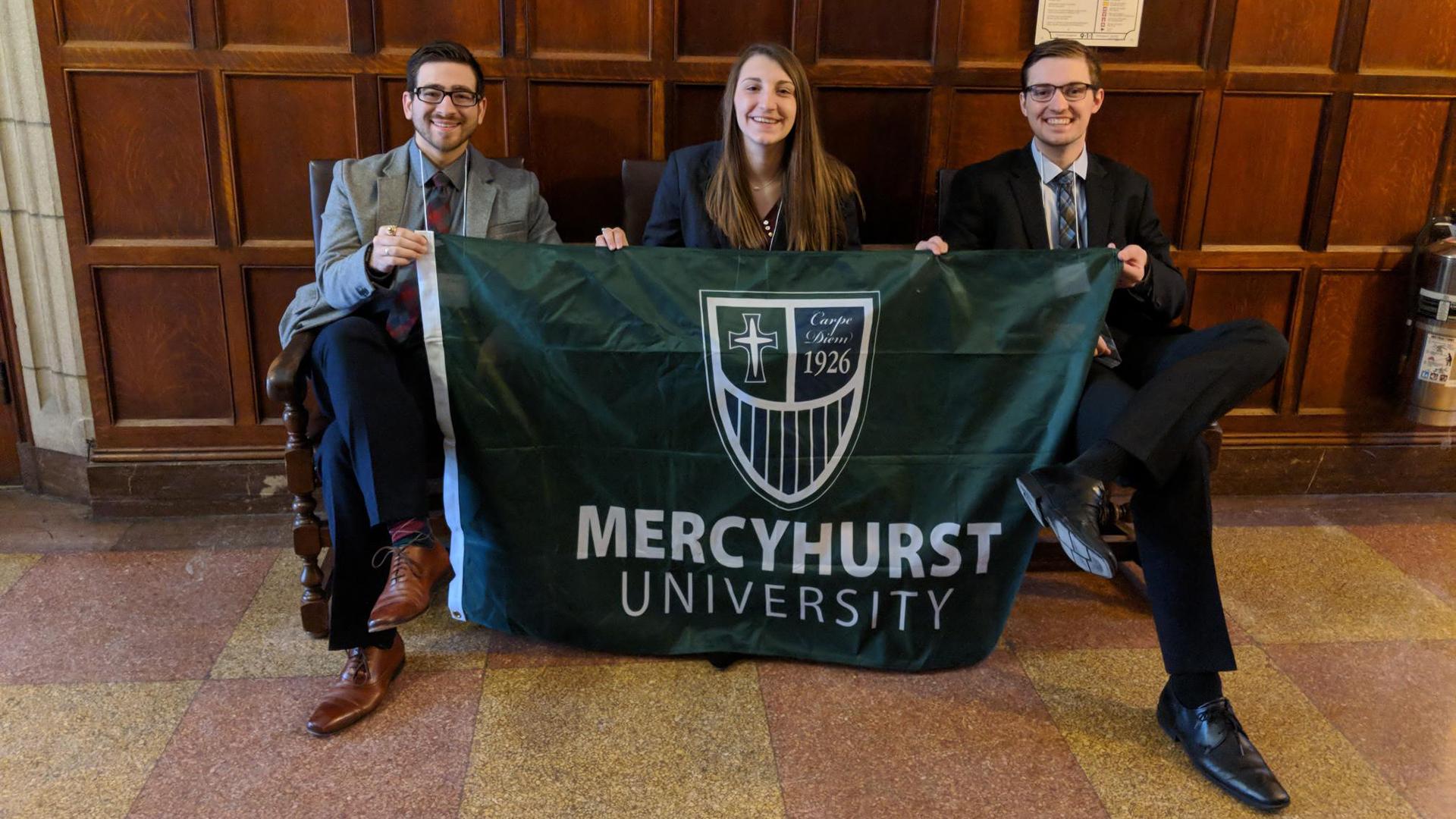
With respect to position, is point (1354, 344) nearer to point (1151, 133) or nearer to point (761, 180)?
point (1151, 133)

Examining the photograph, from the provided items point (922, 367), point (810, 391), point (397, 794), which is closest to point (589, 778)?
point (397, 794)

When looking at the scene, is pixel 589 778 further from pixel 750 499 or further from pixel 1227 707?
pixel 1227 707

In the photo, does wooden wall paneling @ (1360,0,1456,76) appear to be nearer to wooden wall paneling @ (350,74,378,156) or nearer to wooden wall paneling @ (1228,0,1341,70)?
wooden wall paneling @ (1228,0,1341,70)

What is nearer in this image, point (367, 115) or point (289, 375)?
point (289, 375)

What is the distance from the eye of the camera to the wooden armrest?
2.05 metres

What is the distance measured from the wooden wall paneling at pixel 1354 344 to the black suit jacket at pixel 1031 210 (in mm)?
926

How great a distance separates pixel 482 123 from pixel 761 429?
4.02 ft

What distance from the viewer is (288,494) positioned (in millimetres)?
3000

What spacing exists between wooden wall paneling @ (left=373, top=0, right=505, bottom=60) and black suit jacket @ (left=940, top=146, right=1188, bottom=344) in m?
1.22

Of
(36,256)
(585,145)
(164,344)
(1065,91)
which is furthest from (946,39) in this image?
(36,256)

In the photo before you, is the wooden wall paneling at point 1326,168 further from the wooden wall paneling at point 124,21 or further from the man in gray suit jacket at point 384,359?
the wooden wall paneling at point 124,21

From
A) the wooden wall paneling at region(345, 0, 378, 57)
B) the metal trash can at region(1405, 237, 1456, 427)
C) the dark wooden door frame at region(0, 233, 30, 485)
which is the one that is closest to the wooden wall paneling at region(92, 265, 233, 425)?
the dark wooden door frame at region(0, 233, 30, 485)

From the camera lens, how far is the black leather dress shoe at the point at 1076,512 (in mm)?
1911

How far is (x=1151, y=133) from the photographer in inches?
115
